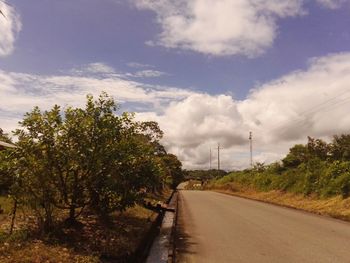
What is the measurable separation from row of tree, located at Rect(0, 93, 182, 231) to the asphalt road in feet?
8.62

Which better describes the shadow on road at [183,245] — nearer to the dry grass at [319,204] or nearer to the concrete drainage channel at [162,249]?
the concrete drainage channel at [162,249]

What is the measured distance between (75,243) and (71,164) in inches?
87.0

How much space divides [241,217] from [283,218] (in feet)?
5.82

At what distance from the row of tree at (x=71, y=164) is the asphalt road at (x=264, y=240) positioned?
2.63 meters

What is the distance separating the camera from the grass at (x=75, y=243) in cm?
909

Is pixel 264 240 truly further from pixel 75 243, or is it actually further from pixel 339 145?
pixel 339 145

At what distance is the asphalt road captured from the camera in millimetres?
10203

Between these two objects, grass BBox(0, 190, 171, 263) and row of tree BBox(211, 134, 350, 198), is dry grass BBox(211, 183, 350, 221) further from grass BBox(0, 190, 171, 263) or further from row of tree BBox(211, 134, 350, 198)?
grass BBox(0, 190, 171, 263)

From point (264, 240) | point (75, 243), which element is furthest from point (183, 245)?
point (75, 243)

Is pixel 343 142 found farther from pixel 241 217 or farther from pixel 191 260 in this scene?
pixel 191 260

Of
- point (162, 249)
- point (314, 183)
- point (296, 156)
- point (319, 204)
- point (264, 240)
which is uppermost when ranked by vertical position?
point (296, 156)

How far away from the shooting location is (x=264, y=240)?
492 inches

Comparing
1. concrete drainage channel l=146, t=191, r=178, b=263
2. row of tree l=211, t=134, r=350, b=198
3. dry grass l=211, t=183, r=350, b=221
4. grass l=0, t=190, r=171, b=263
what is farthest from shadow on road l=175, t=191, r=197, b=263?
row of tree l=211, t=134, r=350, b=198

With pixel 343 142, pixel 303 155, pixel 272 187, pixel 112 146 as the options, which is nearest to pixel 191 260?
pixel 112 146
